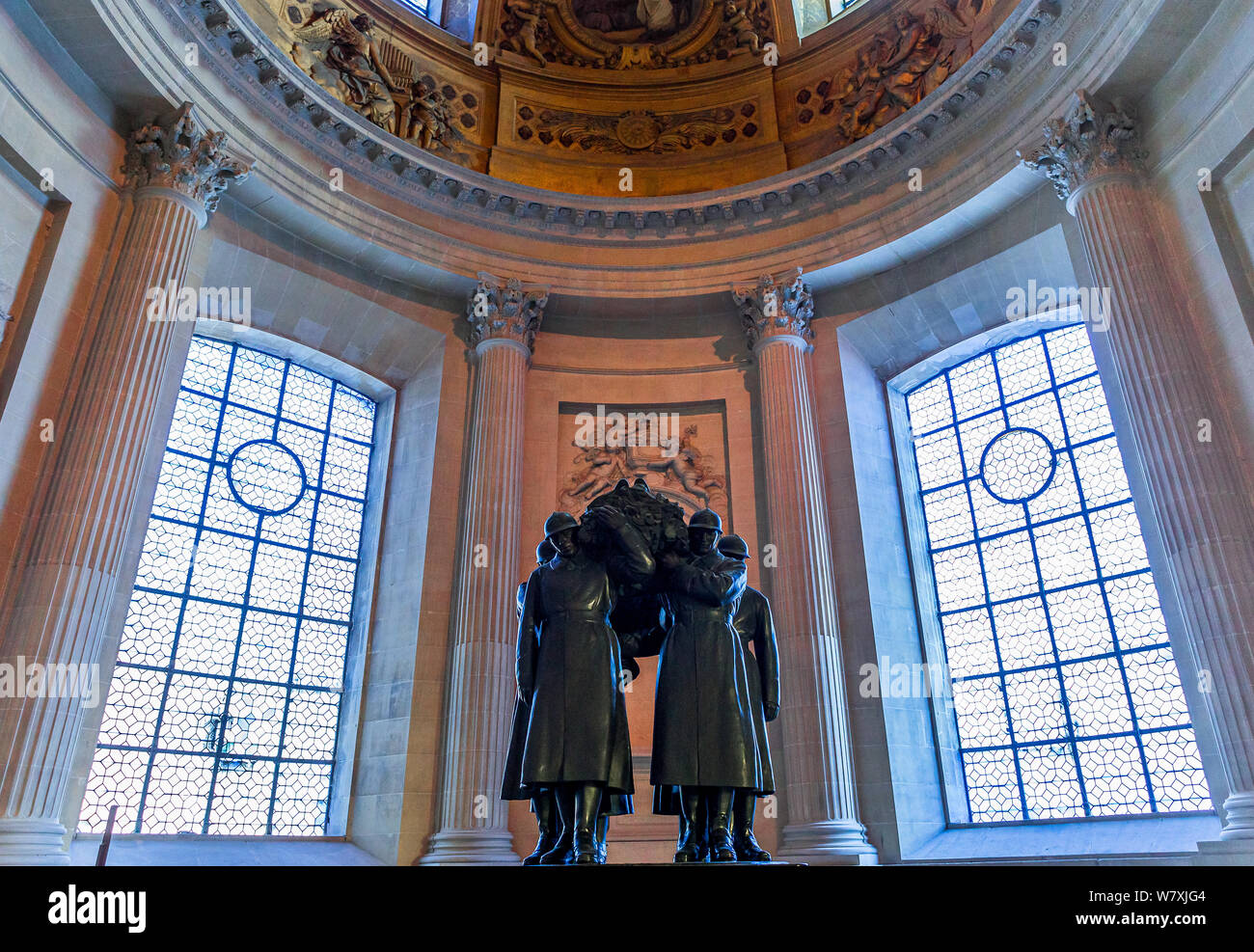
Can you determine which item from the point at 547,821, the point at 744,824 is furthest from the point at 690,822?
the point at 547,821

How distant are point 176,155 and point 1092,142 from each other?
1029cm

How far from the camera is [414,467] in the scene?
12211mm

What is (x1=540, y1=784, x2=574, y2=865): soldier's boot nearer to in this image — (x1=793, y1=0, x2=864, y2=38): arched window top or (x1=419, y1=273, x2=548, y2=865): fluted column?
(x1=419, y1=273, x2=548, y2=865): fluted column

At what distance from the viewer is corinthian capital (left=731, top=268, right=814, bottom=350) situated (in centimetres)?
1245

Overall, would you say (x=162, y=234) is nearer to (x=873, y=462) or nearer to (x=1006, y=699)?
(x=873, y=462)

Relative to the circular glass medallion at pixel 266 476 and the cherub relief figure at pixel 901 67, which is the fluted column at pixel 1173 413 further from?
the circular glass medallion at pixel 266 476

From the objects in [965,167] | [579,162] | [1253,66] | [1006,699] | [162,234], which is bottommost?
Result: [1006,699]

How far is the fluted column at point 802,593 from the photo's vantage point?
9.91 metres

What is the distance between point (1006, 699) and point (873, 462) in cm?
361

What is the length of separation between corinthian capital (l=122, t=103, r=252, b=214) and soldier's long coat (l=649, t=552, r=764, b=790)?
8.30 meters

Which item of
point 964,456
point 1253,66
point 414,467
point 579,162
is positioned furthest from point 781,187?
point 414,467

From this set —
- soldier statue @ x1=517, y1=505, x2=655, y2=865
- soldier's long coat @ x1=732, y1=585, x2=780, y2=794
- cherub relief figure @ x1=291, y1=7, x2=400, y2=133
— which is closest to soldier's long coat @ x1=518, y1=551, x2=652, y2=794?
soldier statue @ x1=517, y1=505, x2=655, y2=865

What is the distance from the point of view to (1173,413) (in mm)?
8344

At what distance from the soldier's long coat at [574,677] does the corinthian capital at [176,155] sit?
782 centimetres
